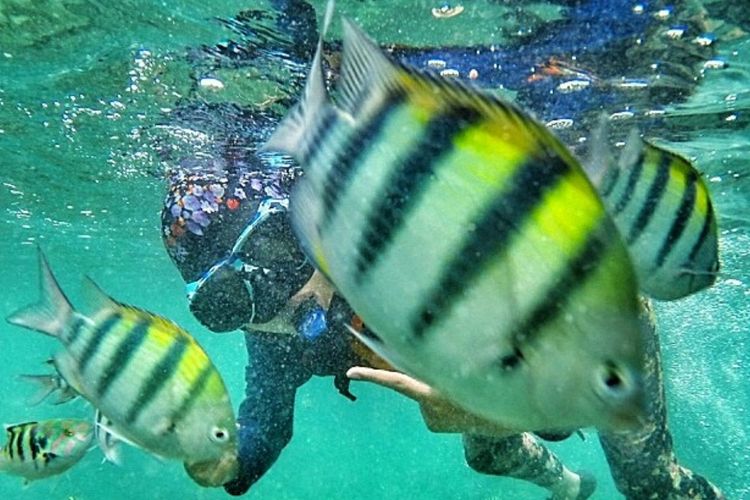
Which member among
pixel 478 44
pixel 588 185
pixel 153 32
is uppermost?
pixel 588 185

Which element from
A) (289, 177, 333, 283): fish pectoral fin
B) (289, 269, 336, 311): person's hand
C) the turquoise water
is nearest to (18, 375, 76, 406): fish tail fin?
the turquoise water

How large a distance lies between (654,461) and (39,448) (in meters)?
7.06

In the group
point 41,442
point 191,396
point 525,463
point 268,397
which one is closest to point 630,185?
point 191,396

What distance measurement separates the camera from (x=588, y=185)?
120 cm

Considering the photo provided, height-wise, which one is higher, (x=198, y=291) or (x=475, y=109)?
(x=475, y=109)

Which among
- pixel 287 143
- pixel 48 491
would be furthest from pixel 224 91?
pixel 48 491

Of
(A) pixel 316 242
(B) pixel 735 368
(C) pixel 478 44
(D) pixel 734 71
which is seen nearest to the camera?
(A) pixel 316 242

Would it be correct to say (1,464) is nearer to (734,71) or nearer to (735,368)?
(734,71)

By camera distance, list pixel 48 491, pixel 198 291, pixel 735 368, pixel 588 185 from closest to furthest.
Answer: pixel 588 185 < pixel 198 291 < pixel 48 491 < pixel 735 368

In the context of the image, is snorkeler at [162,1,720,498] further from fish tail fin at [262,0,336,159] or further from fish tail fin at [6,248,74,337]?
fish tail fin at [262,0,336,159]

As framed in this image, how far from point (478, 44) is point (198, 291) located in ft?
18.7

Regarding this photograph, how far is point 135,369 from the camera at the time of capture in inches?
96.8

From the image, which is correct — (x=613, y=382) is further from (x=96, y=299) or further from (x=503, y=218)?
(x=96, y=299)

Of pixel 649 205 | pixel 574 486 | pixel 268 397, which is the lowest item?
pixel 574 486
